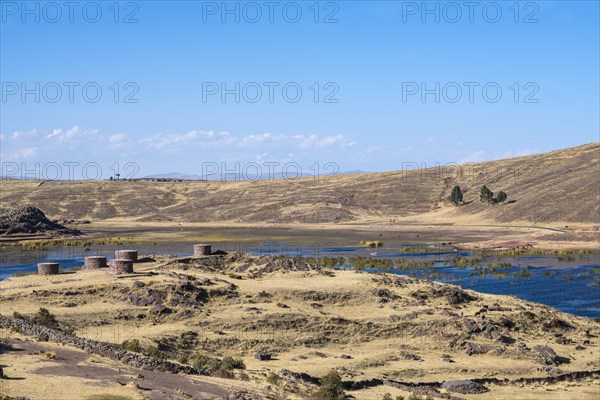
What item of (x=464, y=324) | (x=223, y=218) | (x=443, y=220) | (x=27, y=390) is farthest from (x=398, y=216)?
(x=27, y=390)

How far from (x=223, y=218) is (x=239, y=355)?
135 metres

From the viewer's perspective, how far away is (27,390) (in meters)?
23.2

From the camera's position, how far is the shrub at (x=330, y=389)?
29859 mm

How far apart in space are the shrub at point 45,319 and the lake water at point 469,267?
100 feet

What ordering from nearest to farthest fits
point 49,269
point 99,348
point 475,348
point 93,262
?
1. point 99,348
2. point 475,348
3. point 49,269
4. point 93,262

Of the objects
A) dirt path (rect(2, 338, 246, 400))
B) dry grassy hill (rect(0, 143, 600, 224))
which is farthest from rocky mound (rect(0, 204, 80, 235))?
dirt path (rect(2, 338, 246, 400))

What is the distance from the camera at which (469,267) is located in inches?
3029

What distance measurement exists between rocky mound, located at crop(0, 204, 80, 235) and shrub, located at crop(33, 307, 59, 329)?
8585 centimetres

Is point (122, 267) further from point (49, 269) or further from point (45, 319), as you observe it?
point (45, 319)

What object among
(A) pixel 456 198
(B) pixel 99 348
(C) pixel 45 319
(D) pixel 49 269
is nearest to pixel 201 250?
(D) pixel 49 269

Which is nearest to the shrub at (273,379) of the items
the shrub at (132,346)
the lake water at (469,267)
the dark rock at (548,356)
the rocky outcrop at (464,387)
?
the shrub at (132,346)

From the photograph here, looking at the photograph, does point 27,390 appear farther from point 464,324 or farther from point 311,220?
point 311,220

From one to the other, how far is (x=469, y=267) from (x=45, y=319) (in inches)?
1961

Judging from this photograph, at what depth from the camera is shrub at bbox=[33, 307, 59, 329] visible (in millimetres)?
37491
